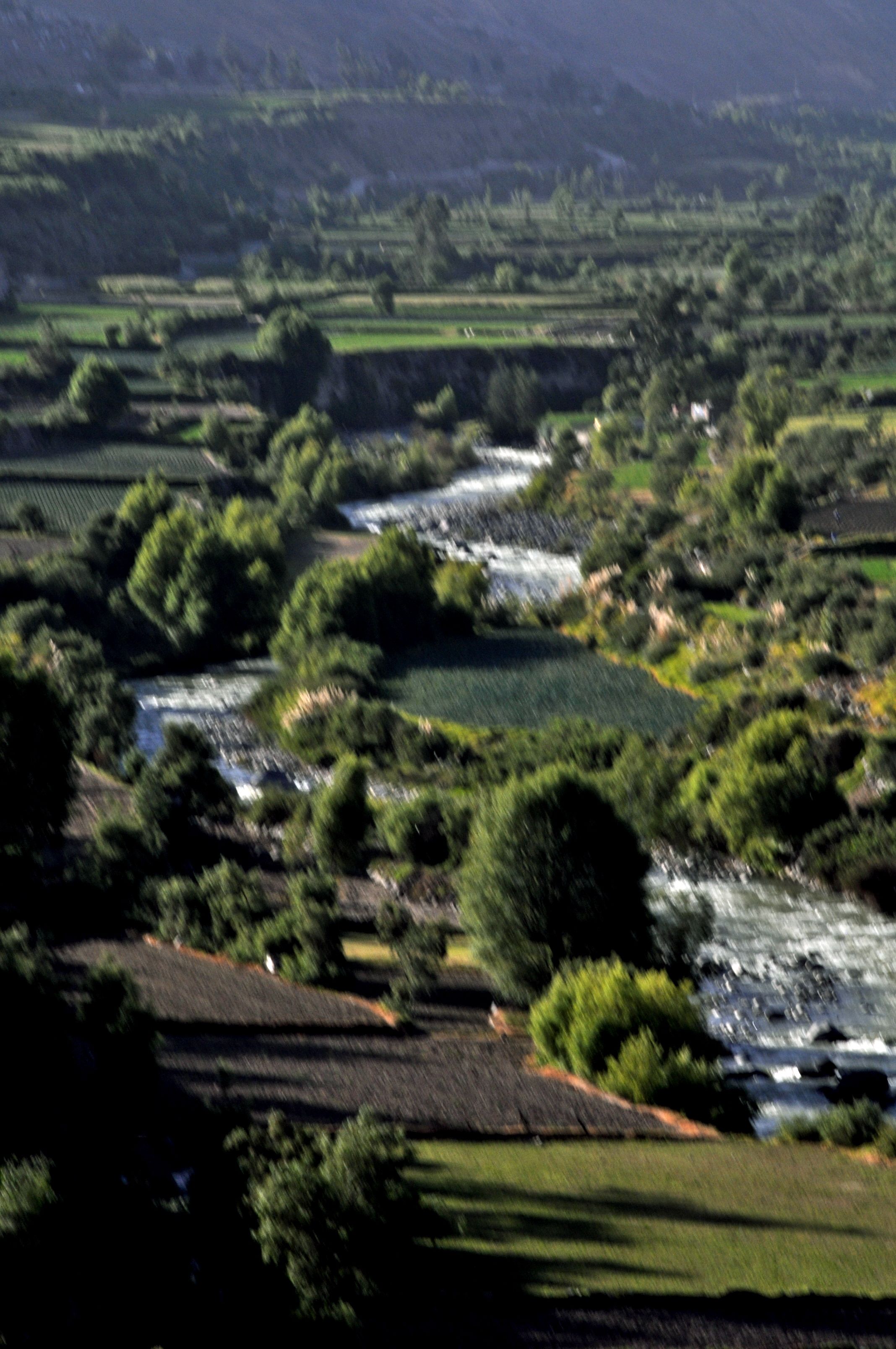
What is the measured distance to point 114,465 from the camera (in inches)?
4798

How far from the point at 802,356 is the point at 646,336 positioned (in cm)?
1561

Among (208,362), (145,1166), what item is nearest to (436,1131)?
(145,1166)

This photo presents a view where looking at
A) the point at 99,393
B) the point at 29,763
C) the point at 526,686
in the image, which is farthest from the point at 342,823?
the point at 99,393

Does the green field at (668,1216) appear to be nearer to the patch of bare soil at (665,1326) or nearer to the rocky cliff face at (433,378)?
the patch of bare soil at (665,1326)

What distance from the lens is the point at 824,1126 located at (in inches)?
1545

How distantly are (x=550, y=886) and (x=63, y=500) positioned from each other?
7408cm

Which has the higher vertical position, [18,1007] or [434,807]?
[18,1007]

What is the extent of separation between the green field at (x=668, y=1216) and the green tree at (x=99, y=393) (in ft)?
336

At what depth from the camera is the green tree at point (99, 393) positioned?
427ft

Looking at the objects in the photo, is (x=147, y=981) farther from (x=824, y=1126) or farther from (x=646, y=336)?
(x=646, y=336)

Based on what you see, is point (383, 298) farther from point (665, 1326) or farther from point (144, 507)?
point (665, 1326)

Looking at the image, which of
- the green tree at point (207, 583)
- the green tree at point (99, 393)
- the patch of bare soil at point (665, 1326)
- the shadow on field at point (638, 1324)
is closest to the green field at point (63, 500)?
the green tree at point (207, 583)

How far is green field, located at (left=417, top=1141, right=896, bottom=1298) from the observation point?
3023 cm

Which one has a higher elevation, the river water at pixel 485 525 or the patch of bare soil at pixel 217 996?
the patch of bare soil at pixel 217 996
